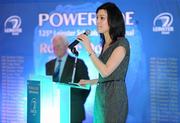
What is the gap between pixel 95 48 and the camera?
12.1 ft

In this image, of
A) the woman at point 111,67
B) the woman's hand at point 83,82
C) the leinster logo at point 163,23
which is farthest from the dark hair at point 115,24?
the woman's hand at point 83,82

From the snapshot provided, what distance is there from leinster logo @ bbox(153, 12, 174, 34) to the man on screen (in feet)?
2.49

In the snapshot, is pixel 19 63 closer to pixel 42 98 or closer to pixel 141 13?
pixel 42 98

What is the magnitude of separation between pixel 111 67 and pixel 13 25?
5.42 ft

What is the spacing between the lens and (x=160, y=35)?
3441 millimetres

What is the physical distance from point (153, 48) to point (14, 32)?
1411mm

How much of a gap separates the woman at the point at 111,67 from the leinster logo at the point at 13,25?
1268 millimetres

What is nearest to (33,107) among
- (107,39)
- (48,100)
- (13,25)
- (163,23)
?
(48,100)

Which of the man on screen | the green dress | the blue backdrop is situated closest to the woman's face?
the green dress

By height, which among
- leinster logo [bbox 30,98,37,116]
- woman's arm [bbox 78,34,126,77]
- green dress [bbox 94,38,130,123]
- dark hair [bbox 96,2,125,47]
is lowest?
leinster logo [bbox 30,98,37,116]

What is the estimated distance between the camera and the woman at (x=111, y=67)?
8.89ft

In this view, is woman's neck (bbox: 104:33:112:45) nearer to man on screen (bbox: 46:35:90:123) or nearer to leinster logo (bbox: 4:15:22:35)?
man on screen (bbox: 46:35:90:123)

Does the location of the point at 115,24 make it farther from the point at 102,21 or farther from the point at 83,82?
the point at 83,82

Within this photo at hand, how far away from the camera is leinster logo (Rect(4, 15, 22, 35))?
399cm
